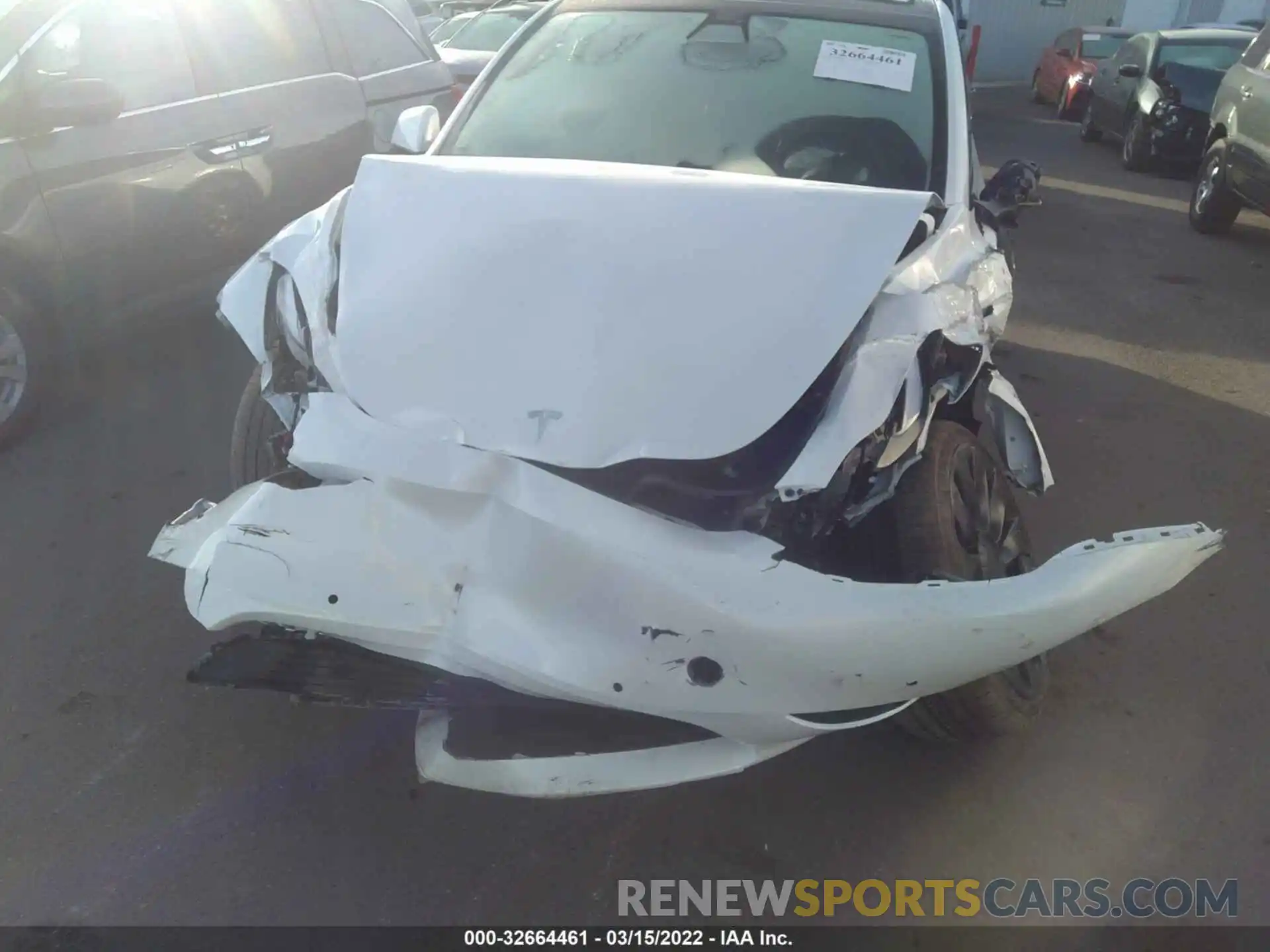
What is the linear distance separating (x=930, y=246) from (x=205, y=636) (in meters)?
2.31

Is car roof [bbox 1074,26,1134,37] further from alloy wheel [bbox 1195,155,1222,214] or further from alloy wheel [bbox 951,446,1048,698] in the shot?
alloy wheel [bbox 951,446,1048,698]

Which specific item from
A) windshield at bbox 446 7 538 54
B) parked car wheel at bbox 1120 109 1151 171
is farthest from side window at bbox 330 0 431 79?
parked car wheel at bbox 1120 109 1151 171

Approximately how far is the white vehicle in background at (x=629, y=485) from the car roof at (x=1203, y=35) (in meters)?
9.92

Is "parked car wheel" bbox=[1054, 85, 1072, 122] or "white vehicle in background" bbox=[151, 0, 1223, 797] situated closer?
"white vehicle in background" bbox=[151, 0, 1223, 797]

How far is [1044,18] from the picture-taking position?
77.8ft

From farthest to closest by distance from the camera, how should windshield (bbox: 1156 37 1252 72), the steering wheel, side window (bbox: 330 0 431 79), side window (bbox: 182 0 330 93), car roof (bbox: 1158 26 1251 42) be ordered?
car roof (bbox: 1158 26 1251 42)
windshield (bbox: 1156 37 1252 72)
side window (bbox: 330 0 431 79)
side window (bbox: 182 0 330 93)
the steering wheel

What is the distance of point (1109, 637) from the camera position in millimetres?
3160

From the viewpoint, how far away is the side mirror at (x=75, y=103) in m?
3.89

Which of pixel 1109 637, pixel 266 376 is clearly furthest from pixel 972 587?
pixel 266 376

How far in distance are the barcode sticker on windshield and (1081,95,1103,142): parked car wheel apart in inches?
413

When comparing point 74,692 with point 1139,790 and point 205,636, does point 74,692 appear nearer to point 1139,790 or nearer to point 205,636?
point 205,636

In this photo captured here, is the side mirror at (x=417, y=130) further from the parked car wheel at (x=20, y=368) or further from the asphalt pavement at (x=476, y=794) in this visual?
the parked car wheel at (x=20, y=368)

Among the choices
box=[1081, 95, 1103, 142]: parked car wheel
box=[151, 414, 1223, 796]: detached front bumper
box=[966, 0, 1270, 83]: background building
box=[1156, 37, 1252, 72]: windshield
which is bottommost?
box=[966, 0, 1270, 83]: background building

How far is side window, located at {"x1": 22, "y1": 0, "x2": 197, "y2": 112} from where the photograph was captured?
4.12 m
